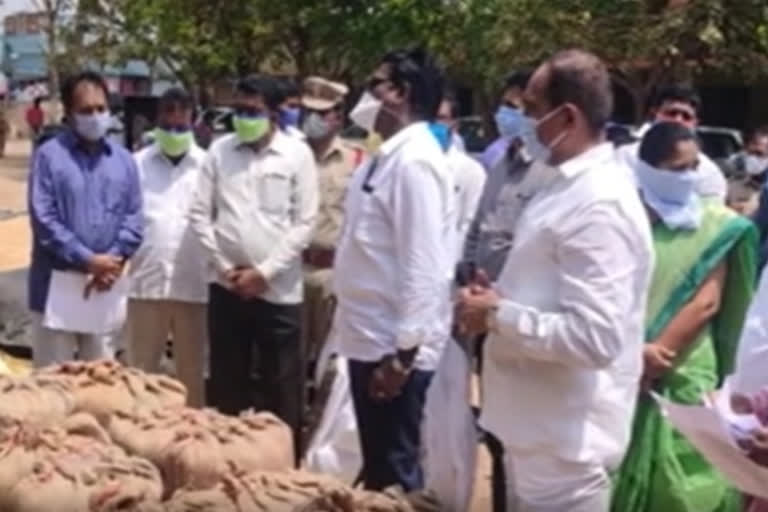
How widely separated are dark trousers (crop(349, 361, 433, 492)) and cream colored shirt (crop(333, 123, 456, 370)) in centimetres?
8

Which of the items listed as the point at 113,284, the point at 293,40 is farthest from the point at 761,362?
the point at 293,40

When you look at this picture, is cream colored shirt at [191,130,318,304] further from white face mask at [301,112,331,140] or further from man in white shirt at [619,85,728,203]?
man in white shirt at [619,85,728,203]

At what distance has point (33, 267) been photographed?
25.4 feet

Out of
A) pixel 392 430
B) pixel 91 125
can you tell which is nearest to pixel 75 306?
pixel 91 125

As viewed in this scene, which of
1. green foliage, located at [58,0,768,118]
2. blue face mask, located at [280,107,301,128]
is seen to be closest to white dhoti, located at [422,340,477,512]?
blue face mask, located at [280,107,301,128]

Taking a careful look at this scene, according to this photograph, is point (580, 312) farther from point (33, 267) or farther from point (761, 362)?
point (33, 267)

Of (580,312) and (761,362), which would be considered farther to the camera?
(580,312)

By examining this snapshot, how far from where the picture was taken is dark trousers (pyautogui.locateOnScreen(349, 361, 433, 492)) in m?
6.00

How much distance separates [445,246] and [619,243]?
162 centimetres

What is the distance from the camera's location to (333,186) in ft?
28.3

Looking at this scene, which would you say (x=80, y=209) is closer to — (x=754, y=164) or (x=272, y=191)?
(x=272, y=191)

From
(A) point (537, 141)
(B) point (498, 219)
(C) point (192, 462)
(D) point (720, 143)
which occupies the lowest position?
(D) point (720, 143)

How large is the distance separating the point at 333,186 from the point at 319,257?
1.13 feet

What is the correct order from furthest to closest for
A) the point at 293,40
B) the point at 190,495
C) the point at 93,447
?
the point at 293,40
the point at 93,447
the point at 190,495
